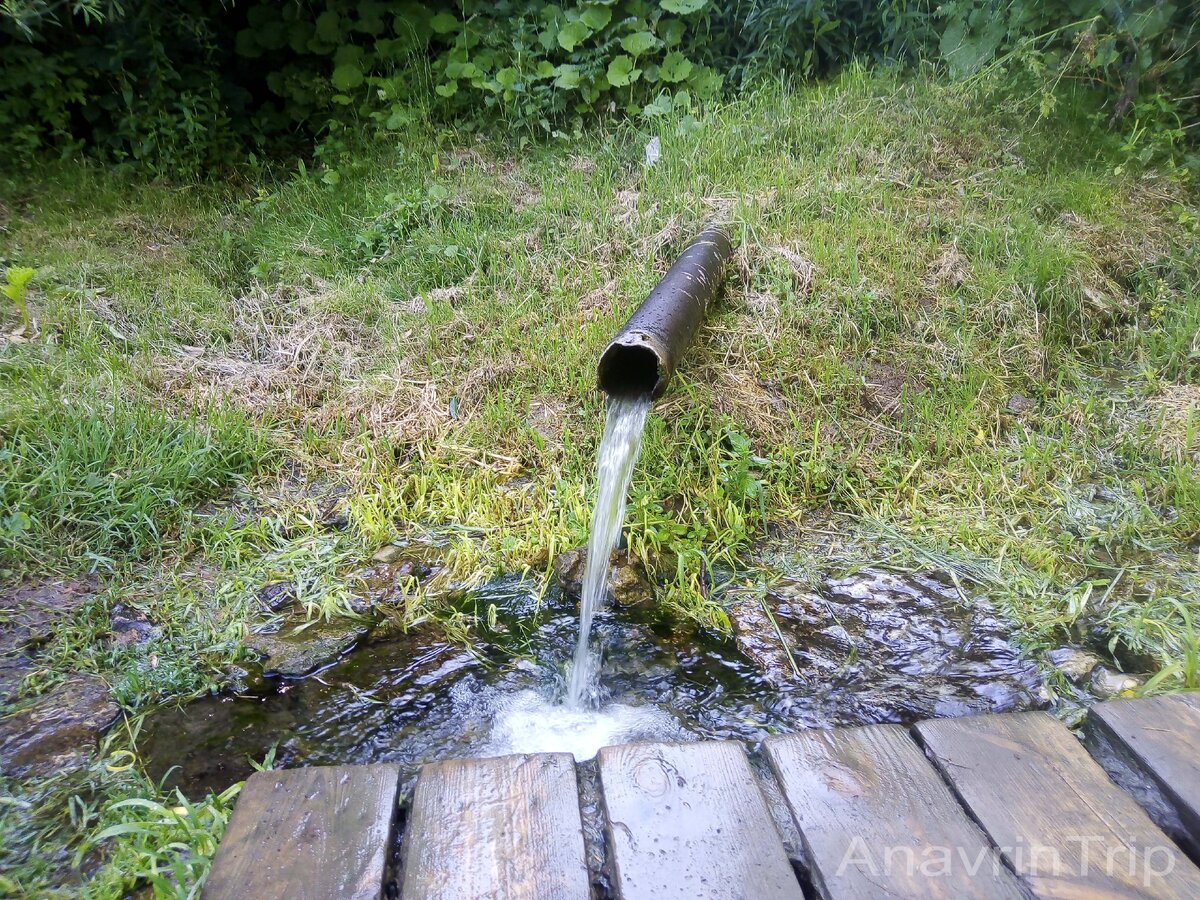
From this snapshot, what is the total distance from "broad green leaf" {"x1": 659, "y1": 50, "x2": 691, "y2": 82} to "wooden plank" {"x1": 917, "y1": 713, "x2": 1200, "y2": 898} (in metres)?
4.90

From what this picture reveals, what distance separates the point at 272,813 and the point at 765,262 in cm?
335

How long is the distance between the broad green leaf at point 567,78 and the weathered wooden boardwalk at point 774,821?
16.3ft

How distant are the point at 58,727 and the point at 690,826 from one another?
1.96m

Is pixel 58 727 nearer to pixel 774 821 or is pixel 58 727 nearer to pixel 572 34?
pixel 774 821

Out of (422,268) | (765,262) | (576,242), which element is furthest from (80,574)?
(765,262)

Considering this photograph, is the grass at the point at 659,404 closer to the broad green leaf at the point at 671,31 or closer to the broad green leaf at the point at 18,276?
the broad green leaf at the point at 18,276

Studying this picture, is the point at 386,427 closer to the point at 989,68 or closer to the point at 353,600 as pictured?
the point at 353,600

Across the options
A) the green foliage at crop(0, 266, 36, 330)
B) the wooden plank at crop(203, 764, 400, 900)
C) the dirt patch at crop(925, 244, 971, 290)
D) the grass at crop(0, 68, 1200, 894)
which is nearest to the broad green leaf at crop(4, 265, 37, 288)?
the green foliage at crop(0, 266, 36, 330)

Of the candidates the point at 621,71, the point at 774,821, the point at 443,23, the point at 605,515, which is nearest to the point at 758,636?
the point at 605,515

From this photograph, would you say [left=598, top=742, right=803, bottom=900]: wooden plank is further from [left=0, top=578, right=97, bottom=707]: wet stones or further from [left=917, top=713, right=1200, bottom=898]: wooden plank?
[left=0, top=578, right=97, bottom=707]: wet stones

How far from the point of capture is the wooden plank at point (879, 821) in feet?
4.62

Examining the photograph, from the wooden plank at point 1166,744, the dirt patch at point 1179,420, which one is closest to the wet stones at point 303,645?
the wooden plank at point 1166,744

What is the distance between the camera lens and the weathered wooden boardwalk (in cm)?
141

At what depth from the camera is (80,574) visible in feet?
9.39
